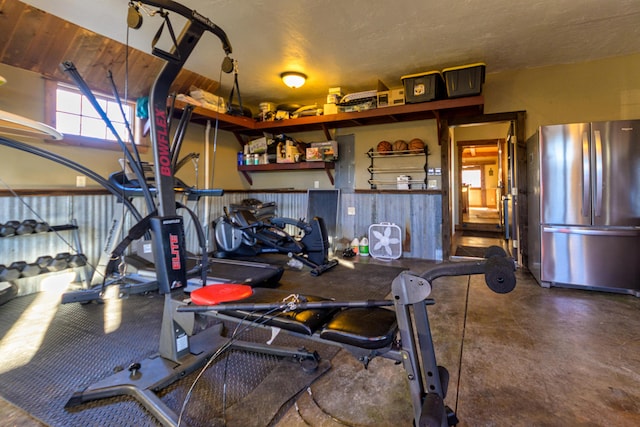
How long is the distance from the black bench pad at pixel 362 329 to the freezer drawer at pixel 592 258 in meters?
2.85

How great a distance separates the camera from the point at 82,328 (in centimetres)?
232

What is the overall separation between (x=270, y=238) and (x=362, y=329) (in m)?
3.15

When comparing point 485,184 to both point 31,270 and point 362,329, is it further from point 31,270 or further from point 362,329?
point 31,270

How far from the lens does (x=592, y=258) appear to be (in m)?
3.10

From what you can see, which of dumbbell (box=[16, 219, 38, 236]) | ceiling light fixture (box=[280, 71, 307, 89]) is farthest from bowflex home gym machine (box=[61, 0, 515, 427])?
ceiling light fixture (box=[280, 71, 307, 89])

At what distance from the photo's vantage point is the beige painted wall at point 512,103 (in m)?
3.12

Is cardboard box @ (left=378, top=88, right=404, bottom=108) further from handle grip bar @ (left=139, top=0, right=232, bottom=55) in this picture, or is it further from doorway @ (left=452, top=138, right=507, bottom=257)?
handle grip bar @ (left=139, top=0, right=232, bottom=55)

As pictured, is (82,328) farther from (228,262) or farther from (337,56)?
(337,56)

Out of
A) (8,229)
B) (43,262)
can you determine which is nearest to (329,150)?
(43,262)

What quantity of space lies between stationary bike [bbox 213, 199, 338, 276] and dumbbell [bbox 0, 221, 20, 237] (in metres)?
2.21

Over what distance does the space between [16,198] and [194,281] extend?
1912 millimetres

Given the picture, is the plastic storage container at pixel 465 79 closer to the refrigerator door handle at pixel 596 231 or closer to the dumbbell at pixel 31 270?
the refrigerator door handle at pixel 596 231

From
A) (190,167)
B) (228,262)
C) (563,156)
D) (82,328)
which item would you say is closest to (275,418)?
(82,328)

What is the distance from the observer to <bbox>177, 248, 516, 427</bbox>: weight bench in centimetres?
101
